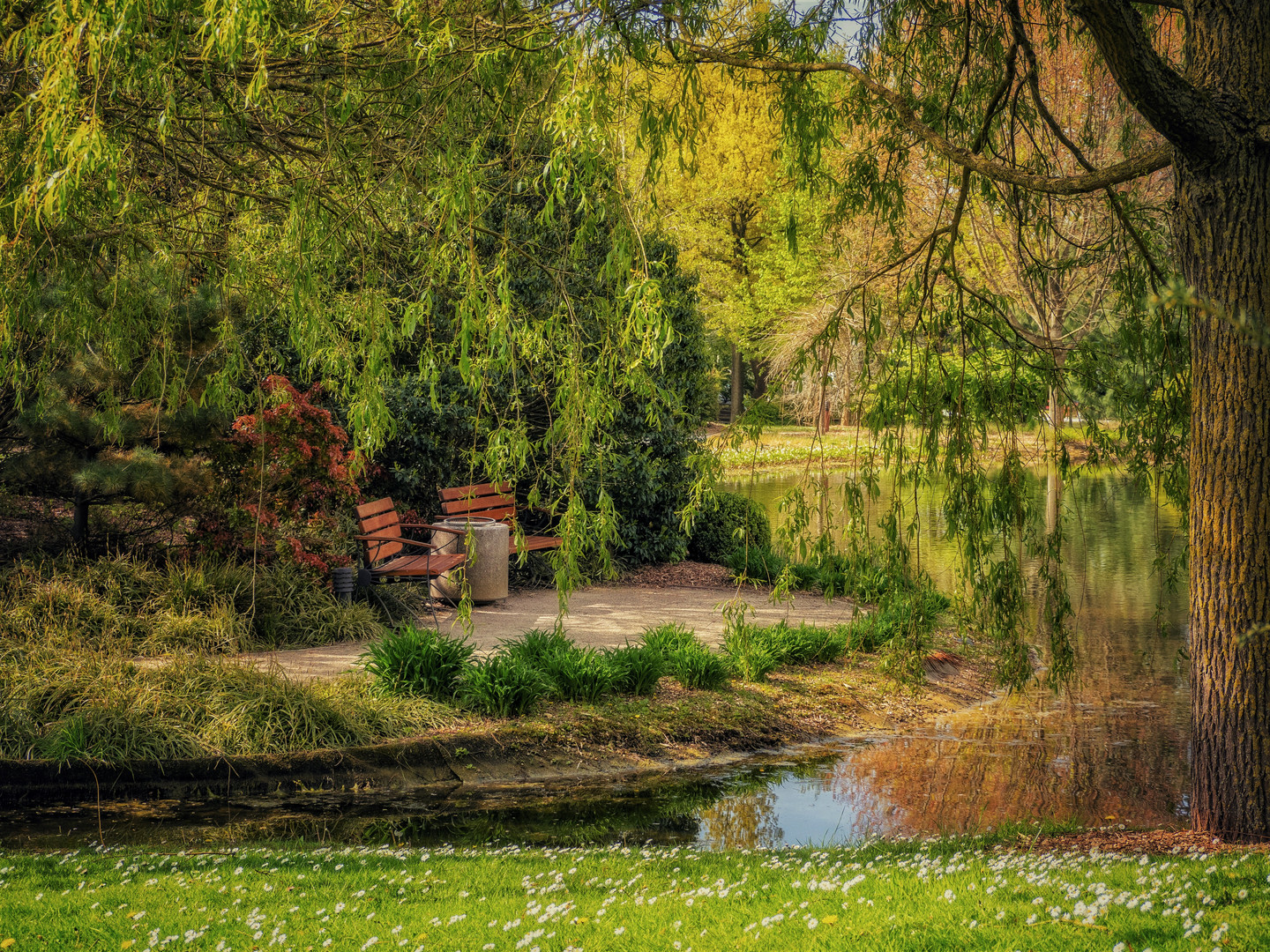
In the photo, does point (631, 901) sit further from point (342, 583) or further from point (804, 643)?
point (342, 583)

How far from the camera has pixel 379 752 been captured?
7430 mm

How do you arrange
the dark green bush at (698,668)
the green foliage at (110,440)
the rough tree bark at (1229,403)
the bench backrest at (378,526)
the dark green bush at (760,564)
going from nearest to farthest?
the rough tree bark at (1229,403) → the dark green bush at (698,668) → the green foliage at (110,440) → the bench backrest at (378,526) → the dark green bush at (760,564)

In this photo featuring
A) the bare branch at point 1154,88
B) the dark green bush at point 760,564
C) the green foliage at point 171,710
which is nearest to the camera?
the bare branch at point 1154,88

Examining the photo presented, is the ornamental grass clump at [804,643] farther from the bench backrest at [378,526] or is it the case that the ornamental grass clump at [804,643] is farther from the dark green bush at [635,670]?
the bench backrest at [378,526]

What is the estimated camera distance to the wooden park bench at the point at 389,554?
32.6 feet

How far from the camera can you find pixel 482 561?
36.2 ft

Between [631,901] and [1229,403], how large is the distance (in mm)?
3609

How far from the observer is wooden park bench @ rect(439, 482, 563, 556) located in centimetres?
1130

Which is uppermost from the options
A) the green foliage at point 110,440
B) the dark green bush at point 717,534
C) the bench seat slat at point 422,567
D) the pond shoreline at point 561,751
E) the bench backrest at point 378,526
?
the green foliage at point 110,440

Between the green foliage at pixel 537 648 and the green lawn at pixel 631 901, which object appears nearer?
the green lawn at pixel 631 901

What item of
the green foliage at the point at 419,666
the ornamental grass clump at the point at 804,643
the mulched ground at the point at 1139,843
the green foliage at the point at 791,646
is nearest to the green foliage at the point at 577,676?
the green foliage at the point at 419,666

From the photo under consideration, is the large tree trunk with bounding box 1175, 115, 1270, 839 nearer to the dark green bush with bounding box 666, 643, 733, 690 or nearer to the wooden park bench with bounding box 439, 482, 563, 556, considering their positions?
the dark green bush with bounding box 666, 643, 733, 690

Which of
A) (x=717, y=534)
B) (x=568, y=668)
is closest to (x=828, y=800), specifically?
(x=568, y=668)

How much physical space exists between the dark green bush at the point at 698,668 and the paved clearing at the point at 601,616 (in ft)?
1.55
